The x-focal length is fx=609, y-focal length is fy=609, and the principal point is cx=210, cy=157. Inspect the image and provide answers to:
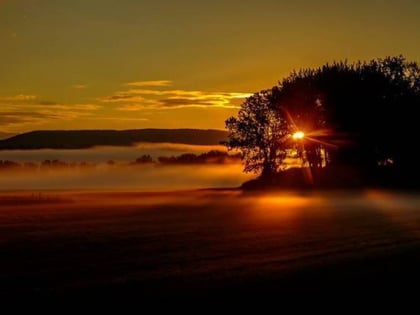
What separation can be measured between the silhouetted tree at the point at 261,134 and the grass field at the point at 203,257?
58969 mm

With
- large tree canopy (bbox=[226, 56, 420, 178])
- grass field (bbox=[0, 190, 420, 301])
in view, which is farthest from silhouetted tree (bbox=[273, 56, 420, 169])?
grass field (bbox=[0, 190, 420, 301])

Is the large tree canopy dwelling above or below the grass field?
above

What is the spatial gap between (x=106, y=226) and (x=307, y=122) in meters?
65.3

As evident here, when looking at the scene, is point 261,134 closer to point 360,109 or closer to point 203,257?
point 360,109

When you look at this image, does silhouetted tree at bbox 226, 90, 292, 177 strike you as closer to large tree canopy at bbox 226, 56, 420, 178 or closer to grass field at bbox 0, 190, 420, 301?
large tree canopy at bbox 226, 56, 420, 178

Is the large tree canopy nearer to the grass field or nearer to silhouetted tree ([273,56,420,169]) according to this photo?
silhouetted tree ([273,56,420,169])

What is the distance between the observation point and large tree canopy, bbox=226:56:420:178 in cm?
8494

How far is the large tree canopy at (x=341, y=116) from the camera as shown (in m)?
84.9

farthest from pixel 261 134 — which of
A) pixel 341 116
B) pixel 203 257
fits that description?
pixel 203 257

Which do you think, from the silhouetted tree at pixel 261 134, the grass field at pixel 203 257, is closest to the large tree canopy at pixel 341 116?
the silhouetted tree at pixel 261 134

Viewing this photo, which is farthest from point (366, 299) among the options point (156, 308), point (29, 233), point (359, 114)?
point (359, 114)

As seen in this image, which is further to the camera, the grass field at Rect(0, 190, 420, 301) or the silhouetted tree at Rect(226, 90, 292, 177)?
the silhouetted tree at Rect(226, 90, 292, 177)

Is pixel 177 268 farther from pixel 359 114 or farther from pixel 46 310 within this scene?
pixel 359 114

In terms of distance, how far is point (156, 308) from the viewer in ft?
41.9
